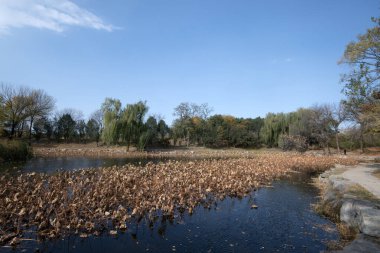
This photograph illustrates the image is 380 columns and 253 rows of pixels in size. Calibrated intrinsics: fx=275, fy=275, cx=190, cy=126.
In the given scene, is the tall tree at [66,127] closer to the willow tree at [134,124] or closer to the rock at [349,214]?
the willow tree at [134,124]

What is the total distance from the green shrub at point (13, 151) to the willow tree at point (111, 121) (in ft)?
40.8

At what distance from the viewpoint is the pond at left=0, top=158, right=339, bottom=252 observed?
21.4 feet

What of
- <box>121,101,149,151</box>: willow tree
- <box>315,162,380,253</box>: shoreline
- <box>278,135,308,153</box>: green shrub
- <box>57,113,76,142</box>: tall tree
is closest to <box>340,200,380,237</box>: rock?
<box>315,162,380,253</box>: shoreline

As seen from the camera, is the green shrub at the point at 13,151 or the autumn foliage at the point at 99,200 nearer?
the autumn foliage at the point at 99,200

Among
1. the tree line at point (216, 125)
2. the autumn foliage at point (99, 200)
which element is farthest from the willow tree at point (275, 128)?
the autumn foliage at point (99, 200)

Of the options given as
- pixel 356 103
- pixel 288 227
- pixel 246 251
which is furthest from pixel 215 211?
pixel 356 103

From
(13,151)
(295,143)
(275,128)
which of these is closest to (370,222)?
(13,151)

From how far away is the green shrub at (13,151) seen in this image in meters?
20.9

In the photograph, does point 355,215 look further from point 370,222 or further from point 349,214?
point 370,222

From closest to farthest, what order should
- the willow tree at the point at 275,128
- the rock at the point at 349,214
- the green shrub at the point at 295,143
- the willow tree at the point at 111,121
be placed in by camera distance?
the rock at the point at 349,214, the willow tree at the point at 111,121, the green shrub at the point at 295,143, the willow tree at the point at 275,128

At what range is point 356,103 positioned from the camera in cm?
1605

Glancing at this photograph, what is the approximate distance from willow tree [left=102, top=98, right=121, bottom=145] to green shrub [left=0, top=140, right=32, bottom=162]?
12.4 meters

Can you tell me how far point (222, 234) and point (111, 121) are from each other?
102 feet

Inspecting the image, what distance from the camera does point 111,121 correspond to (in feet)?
119
